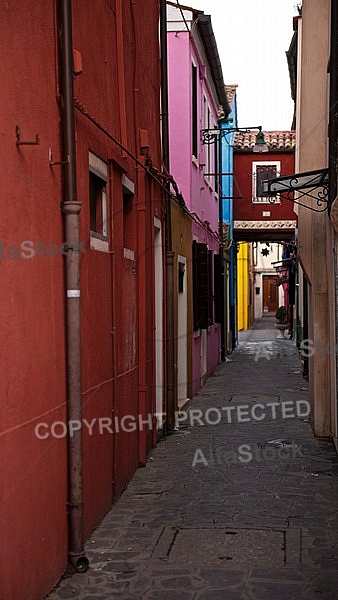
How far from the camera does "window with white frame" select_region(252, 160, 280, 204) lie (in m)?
30.7

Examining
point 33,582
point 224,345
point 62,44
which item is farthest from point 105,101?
point 224,345

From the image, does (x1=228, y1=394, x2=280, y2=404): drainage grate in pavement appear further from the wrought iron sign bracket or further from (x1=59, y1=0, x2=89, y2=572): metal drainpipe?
(x1=59, y1=0, x2=89, y2=572): metal drainpipe

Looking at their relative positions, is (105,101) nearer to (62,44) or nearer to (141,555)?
(62,44)

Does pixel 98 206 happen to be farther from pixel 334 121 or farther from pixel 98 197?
pixel 334 121

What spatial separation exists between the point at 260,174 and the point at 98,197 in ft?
78.1

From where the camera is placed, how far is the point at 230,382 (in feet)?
64.2

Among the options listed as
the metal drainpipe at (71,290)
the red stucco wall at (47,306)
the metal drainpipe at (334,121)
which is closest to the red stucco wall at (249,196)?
Result: the metal drainpipe at (334,121)

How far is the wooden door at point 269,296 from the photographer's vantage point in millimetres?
73250

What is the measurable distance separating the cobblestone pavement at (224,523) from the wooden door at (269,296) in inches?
2366

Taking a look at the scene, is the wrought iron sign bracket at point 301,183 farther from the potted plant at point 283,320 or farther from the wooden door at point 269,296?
the wooden door at point 269,296

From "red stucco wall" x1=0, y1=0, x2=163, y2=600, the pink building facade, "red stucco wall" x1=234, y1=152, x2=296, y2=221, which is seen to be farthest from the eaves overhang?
"red stucco wall" x1=0, y1=0, x2=163, y2=600

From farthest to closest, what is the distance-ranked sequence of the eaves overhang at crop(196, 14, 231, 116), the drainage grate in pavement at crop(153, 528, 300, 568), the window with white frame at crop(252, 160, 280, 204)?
the window with white frame at crop(252, 160, 280, 204) < the eaves overhang at crop(196, 14, 231, 116) < the drainage grate in pavement at crop(153, 528, 300, 568)

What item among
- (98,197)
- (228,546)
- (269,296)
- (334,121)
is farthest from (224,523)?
(269,296)

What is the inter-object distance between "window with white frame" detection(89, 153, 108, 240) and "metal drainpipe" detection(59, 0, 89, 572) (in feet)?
3.70
